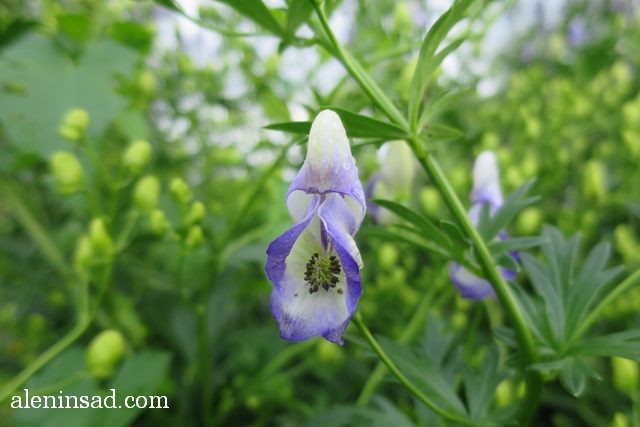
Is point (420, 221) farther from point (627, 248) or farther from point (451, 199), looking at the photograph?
point (627, 248)

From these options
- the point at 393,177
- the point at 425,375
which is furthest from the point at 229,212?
the point at 425,375

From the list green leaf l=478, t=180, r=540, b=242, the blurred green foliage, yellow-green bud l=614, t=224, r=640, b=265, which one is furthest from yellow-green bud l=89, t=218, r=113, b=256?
yellow-green bud l=614, t=224, r=640, b=265

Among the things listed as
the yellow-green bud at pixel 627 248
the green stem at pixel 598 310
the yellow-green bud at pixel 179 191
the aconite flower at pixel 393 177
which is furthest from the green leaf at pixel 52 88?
the yellow-green bud at pixel 627 248

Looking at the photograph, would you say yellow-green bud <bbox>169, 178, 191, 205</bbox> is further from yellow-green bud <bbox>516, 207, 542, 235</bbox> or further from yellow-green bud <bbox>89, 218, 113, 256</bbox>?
yellow-green bud <bbox>516, 207, 542, 235</bbox>

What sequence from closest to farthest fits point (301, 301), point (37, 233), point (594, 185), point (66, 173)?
point (301, 301)
point (66, 173)
point (594, 185)
point (37, 233)

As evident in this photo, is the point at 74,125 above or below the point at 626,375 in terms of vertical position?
above

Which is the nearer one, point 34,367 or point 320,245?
point 320,245

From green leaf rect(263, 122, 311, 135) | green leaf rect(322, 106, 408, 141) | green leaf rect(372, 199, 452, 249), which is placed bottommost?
green leaf rect(372, 199, 452, 249)
